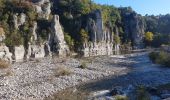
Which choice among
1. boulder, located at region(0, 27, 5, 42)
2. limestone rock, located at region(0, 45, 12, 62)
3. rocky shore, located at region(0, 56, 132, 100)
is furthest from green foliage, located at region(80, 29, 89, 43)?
rocky shore, located at region(0, 56, 132, 100)

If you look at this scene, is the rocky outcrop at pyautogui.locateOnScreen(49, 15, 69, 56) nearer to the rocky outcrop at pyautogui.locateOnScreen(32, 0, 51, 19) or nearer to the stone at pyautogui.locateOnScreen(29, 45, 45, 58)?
the rocky outcrop at pyautogui.locateOnScreen(32, 0, 51, 19)

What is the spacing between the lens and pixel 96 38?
149250 mm

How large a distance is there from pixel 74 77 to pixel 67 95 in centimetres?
1606

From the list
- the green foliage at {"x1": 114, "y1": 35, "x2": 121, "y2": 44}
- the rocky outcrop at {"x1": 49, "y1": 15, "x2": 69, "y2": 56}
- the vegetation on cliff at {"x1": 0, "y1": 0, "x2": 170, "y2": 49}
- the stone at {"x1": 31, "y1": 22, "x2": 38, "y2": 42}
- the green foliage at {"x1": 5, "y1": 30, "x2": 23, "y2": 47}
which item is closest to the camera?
the green foliage at {"x1": 5, "y1": 30, "x2": 23, "y2": 47}

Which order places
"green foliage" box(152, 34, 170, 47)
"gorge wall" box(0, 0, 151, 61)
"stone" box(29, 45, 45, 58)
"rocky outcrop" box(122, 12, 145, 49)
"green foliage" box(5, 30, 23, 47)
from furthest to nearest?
"rocky outcrop" box(122, 12, 145, 49), "green foliage" box(152, 34, 170, 47), "stone" box(29, 45, 45, 58), "gorge wall" box(0, 0, 151, 61), "green foliage" box(5, 30, 23, 47)

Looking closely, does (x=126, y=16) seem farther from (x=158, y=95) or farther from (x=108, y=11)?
(x=158, y=95)

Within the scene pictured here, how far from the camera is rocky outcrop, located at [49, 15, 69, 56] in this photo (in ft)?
377

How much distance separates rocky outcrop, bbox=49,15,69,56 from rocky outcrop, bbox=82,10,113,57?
51.0ft

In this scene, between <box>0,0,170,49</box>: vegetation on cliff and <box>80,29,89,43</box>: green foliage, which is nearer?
<box>0,0,170,49</box>: vegetation on cliff

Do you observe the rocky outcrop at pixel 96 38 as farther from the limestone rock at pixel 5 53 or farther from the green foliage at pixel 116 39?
the limestone rock at pixel 5 53

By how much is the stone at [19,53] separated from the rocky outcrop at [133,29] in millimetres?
98567

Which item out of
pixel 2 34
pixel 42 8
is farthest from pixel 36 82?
pixel 42 8

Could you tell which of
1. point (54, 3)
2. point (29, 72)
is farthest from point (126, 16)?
point (29, 72)

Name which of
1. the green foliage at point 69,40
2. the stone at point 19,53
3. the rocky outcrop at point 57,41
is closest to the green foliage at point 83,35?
the green foliage at point 69,40
